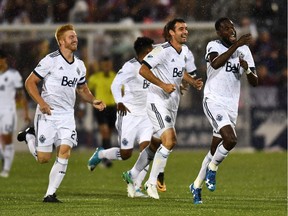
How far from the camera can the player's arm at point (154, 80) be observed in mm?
15367

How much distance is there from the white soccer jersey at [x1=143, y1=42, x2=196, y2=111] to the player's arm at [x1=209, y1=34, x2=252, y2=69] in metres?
0.96

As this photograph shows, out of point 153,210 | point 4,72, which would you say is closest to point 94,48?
point 4,72

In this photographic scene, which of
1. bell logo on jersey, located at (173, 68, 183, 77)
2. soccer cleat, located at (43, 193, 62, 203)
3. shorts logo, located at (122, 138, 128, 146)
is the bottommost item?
soccer cleat, located at (43, 193, 62, 203)

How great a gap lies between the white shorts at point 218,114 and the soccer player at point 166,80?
1.81ft

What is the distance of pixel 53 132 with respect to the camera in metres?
15.6

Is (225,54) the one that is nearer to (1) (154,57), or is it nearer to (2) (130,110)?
(1) (154,57)

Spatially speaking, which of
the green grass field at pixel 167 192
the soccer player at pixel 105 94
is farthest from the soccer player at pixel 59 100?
the soccer player at pixel 105 94

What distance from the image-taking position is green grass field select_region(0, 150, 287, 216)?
46.7 feet

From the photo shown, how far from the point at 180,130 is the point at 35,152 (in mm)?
12258

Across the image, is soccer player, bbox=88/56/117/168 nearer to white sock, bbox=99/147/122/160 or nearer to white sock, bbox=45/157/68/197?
white sock, bbox=99/147/122/160

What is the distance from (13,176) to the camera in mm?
21672

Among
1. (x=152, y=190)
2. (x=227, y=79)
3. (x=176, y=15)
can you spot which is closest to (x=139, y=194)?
(x=152, y=190)

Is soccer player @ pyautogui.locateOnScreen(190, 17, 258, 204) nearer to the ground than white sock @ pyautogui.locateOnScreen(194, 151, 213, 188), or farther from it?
farther from it

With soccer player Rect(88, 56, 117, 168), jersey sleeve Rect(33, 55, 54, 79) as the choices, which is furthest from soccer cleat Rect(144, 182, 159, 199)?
soccer player Rect(88, 56, 117, 168)
